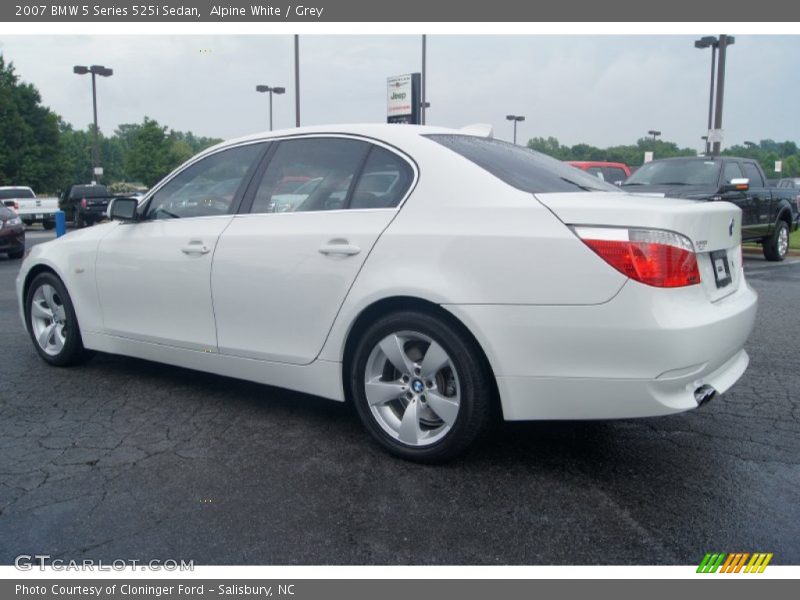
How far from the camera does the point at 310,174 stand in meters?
4.03

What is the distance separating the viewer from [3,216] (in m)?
15.2

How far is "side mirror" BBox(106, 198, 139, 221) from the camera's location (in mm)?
4836

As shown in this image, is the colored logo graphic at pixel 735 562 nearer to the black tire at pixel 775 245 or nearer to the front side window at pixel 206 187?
the front side window at pixel 206 187

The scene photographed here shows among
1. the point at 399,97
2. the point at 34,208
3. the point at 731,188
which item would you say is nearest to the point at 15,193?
the point at 34,208

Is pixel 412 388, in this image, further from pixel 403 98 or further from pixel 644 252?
pixel 403 98

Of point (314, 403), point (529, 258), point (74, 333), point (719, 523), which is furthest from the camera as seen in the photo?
point (74, 333)

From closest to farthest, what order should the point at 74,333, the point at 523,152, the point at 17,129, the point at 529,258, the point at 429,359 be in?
the point at 529,258, the point at 429,359, the point at 523,152, the point at 74,333, the point at 17,129

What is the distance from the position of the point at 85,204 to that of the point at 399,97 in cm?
1185

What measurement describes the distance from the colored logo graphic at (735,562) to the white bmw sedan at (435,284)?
0.59 metres

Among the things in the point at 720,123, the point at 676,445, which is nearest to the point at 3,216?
the point at 676,445

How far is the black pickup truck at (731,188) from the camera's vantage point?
11.2 m

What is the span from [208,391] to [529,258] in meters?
2.58

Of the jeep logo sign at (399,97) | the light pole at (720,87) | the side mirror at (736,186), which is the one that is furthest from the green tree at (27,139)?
the side mirror at (736,186)

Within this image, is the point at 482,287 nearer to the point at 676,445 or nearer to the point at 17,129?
the point at 676,445
